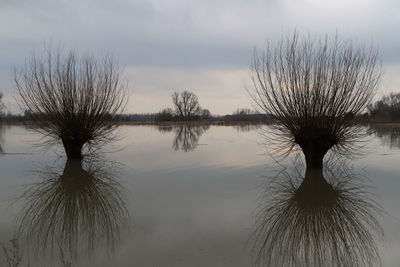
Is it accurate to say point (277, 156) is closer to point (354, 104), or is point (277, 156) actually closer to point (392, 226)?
point (354, 104)

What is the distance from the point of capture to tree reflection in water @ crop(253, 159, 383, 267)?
4766mm

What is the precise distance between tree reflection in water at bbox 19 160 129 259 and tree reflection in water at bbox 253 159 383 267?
2.32 metres

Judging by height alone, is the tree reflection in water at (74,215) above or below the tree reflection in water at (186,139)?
above

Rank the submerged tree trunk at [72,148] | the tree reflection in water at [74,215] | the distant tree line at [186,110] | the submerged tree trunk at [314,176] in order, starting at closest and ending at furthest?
the tree reflection in water at [74,215] → the submerged tree trunk at [314,176] → the submerged tree trunk at [72,148] → the distant tree line at [186,110]

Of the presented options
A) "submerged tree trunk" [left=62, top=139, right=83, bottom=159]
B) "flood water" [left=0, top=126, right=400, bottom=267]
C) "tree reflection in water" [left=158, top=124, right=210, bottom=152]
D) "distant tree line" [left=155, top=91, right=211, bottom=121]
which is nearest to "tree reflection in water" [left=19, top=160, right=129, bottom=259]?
"flood water" [left=0, top=126, right=400, bottom=267]

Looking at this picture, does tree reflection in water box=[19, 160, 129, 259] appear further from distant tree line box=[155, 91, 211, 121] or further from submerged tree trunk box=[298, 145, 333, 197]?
distant tree line box=[155, 91, 211, 121]

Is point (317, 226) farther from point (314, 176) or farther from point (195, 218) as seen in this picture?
point (314, 176)

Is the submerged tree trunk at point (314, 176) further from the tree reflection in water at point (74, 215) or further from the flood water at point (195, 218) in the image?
the tree reflection in water at point (74, 215)

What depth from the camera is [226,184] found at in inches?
386

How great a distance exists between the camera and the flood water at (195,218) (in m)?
4.79

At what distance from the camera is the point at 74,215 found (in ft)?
21.7

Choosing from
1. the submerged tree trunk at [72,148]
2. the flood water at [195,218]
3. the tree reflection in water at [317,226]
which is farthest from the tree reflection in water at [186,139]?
the tree reflection in water at [317,226]

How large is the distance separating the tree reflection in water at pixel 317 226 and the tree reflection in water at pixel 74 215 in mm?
2323

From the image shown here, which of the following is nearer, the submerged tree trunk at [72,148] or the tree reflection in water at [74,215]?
the tree reflection in water at [74,215]
